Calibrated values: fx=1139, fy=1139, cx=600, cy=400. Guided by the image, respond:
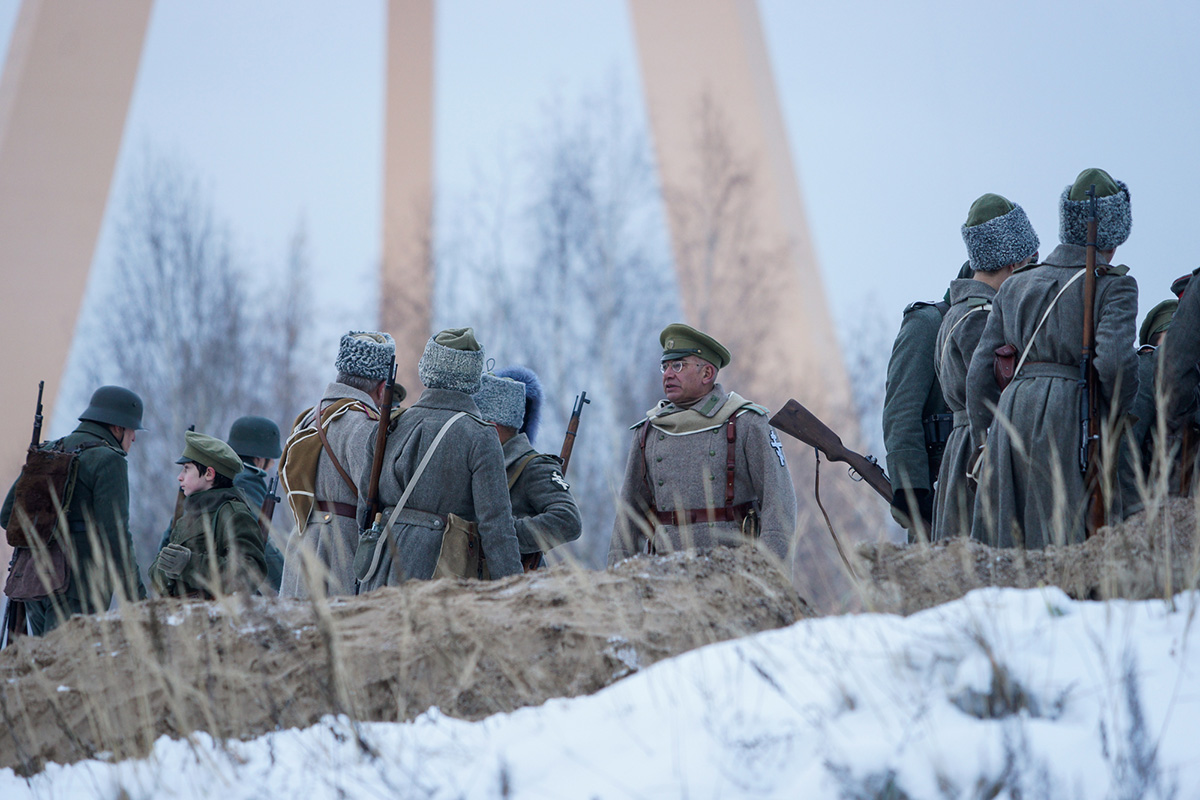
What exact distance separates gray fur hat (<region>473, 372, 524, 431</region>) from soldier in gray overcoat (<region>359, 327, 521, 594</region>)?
476mm

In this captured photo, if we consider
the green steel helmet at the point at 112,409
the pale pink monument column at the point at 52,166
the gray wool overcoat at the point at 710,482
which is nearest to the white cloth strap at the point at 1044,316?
the gray wool overcoat at the point at 710,482

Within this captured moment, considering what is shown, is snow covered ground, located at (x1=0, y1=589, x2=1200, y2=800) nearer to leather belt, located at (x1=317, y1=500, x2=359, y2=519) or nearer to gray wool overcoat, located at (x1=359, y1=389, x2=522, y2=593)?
gray wool overcoat, located at (x1=359, y1=389, x2=522, y2=593)

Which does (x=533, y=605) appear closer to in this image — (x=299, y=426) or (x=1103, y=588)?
(x=1103, y=588)

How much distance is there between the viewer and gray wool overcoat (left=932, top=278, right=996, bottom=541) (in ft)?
13.7

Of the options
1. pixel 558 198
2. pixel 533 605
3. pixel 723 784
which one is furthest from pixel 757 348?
pixel 723 784

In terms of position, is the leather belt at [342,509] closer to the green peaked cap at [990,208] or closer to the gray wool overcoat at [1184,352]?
the green peaked cap at [990,208]

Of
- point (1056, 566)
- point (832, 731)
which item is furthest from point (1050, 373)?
point (832, 731)

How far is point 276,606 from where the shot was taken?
338 centimetres

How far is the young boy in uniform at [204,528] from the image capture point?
16.1ft

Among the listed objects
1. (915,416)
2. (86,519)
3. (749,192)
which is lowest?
(915,416)

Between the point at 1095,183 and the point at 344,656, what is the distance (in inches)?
117

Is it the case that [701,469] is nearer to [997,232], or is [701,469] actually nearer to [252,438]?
[997,232]

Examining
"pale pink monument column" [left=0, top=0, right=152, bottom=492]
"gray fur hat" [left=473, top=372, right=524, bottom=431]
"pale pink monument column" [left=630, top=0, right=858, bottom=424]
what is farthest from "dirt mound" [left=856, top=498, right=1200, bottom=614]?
"pale pink monument column" [left=0, top=0, right=152, bottom=492]

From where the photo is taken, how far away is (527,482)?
189 inches
